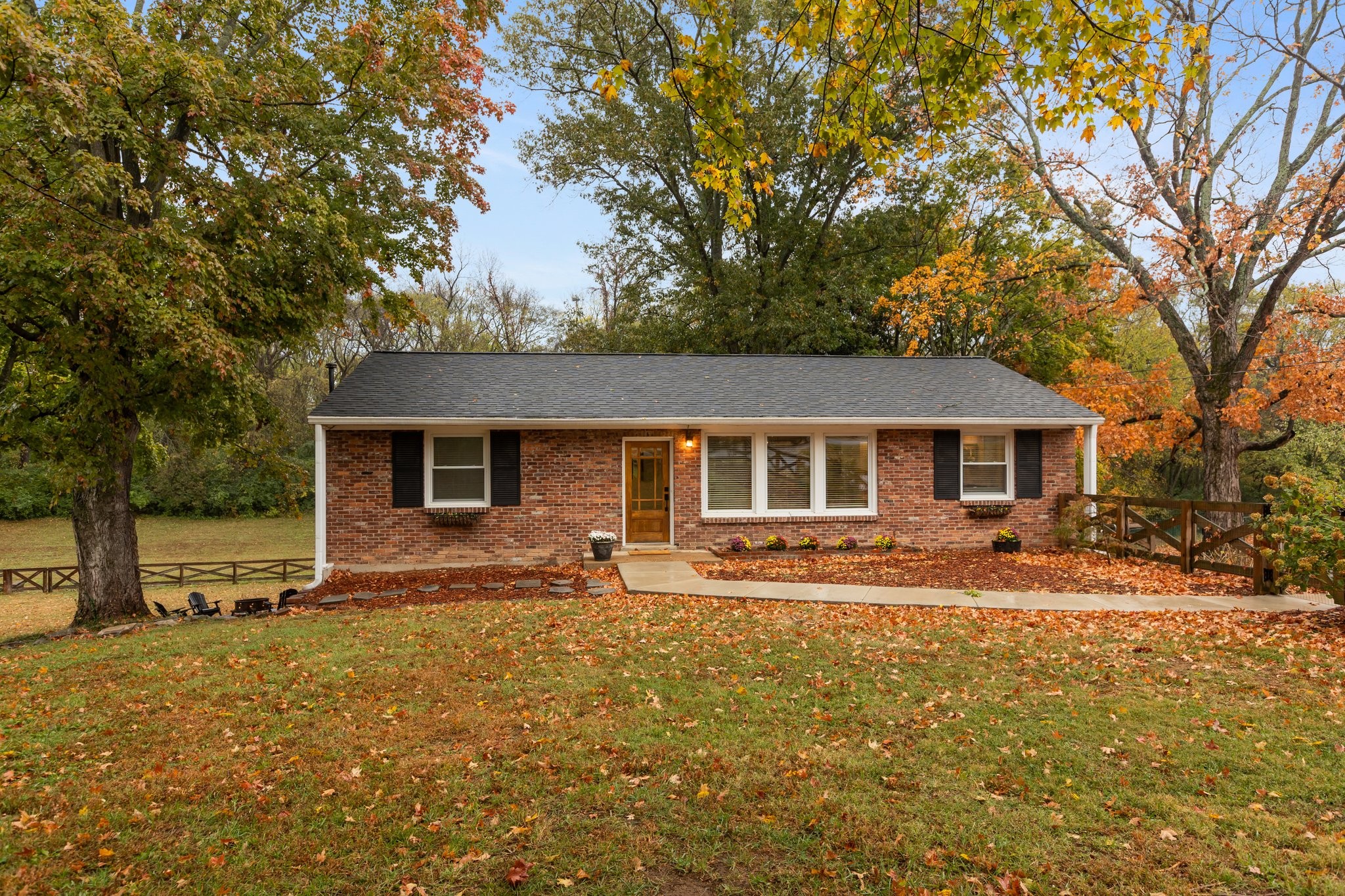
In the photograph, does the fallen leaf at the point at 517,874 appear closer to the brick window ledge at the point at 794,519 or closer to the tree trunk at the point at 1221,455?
the brick window ledge at the point at 794,519

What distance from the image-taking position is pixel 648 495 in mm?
13117

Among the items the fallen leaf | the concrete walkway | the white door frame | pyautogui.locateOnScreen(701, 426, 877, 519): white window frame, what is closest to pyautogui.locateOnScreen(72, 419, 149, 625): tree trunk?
the white door frame

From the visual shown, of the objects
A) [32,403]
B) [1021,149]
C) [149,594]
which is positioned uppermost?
[1021,149]

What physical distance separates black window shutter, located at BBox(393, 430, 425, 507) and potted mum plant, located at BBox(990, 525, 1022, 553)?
35.4ft

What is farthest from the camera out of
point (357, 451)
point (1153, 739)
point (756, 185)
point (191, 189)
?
point (357, 451)

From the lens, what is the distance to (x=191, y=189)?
31.6 ft

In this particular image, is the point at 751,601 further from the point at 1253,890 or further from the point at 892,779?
the point at 1253,890

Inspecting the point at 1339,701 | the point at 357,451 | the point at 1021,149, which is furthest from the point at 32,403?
the point at 1021,149

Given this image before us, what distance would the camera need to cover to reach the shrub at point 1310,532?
7.28m

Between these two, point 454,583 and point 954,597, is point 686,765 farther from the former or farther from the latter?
point 454,583

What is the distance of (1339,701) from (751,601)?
537cm

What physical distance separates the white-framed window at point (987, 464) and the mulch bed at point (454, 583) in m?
7.46

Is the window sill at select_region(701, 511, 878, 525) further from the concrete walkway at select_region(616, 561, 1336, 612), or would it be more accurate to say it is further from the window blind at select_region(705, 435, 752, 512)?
the concrete walkway at select_region(616, 561, 1336, 612)

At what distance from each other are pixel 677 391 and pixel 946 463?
5473mm
